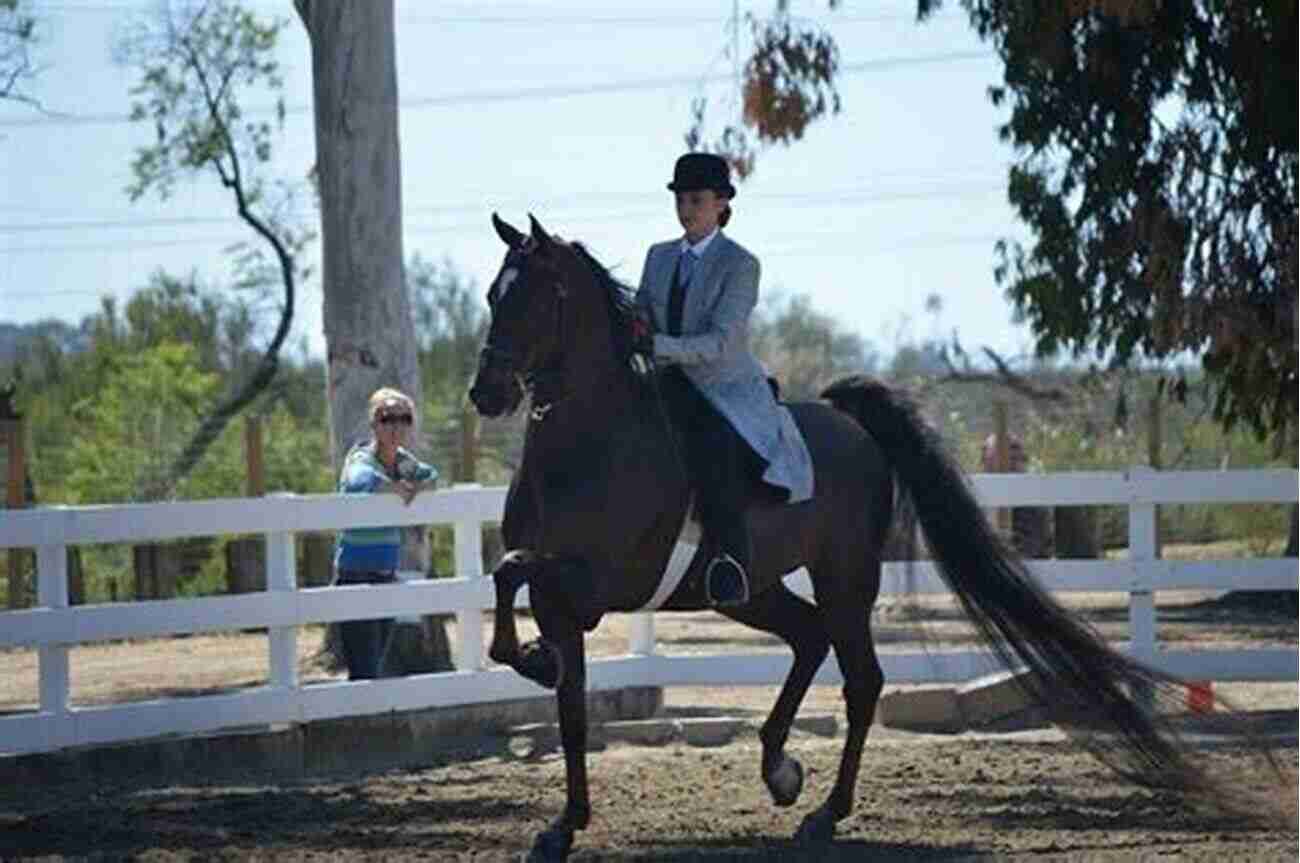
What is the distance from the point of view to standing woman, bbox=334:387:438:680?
14836 mm

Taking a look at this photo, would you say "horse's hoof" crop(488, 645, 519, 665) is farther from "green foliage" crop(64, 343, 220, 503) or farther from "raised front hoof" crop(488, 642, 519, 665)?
"green foliage" crop(64, 343, 220, 503)

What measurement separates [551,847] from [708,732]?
4932mm

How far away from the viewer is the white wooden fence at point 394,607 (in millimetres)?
13367

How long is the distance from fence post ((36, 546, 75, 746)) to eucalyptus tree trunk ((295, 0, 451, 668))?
413cm

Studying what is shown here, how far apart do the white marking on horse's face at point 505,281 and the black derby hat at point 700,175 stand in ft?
3.43

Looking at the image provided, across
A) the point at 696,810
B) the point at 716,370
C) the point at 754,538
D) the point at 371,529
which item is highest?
the point at 716,370

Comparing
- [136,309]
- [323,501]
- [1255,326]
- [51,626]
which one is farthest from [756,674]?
[136,309]

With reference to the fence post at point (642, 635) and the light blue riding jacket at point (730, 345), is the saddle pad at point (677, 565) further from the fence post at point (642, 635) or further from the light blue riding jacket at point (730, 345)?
the fence post at point (642, 635)

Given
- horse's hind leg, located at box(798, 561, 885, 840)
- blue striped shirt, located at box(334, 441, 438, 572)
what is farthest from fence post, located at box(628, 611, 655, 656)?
horse's hind leg, located at box(798, 561, 885, 840)

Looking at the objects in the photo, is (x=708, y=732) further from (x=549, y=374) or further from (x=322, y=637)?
(x=322, y=637)

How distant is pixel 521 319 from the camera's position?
1035 cm

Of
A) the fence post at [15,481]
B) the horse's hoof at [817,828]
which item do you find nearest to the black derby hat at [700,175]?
the horse's hoof at [817,828]

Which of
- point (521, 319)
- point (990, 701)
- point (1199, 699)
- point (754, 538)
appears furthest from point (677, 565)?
point (990, 701)

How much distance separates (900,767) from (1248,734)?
225 centimetres
